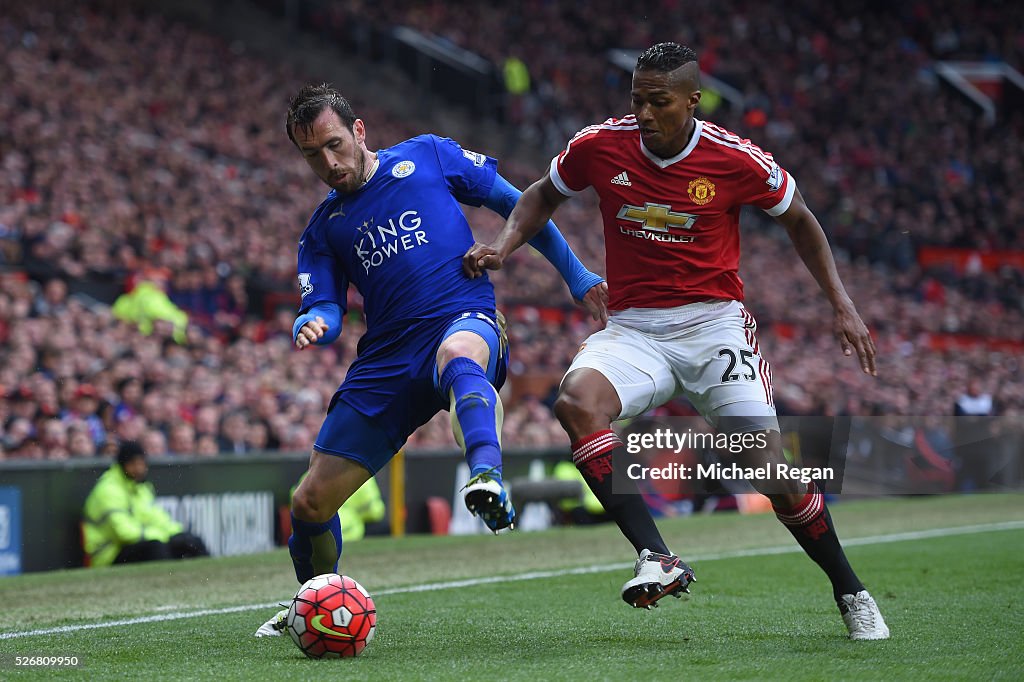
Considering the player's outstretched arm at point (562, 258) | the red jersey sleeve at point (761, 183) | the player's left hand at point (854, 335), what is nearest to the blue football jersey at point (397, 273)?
the player's outstretched arm at point (562, 258)

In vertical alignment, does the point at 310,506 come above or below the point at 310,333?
below

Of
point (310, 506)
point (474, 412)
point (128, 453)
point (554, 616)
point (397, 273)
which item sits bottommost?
point (554, 616)

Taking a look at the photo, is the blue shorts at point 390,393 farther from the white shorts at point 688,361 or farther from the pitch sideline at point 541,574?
the pitch sideline at point 541,574

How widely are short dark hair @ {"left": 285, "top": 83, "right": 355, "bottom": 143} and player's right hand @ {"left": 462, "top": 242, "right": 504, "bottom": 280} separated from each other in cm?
75

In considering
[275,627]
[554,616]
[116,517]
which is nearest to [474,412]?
[275,627]

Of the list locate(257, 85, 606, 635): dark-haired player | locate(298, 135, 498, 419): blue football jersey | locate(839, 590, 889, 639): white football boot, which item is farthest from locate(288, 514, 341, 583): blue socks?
locate(839, 590, 889, 639): white football boot

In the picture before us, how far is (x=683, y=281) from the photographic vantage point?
19.2ft

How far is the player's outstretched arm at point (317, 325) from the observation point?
554 cm

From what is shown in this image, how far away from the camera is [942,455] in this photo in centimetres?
1959

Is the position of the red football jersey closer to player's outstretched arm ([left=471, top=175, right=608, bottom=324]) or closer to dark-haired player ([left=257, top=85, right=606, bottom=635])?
player's outstretched arm ([left=471, top=175, right=608, bottom=324])

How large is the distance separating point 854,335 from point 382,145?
66.3ft

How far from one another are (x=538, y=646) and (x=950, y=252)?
25.7m

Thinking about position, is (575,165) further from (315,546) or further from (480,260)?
(315,546)

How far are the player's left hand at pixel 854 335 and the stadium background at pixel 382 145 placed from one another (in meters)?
7.35
